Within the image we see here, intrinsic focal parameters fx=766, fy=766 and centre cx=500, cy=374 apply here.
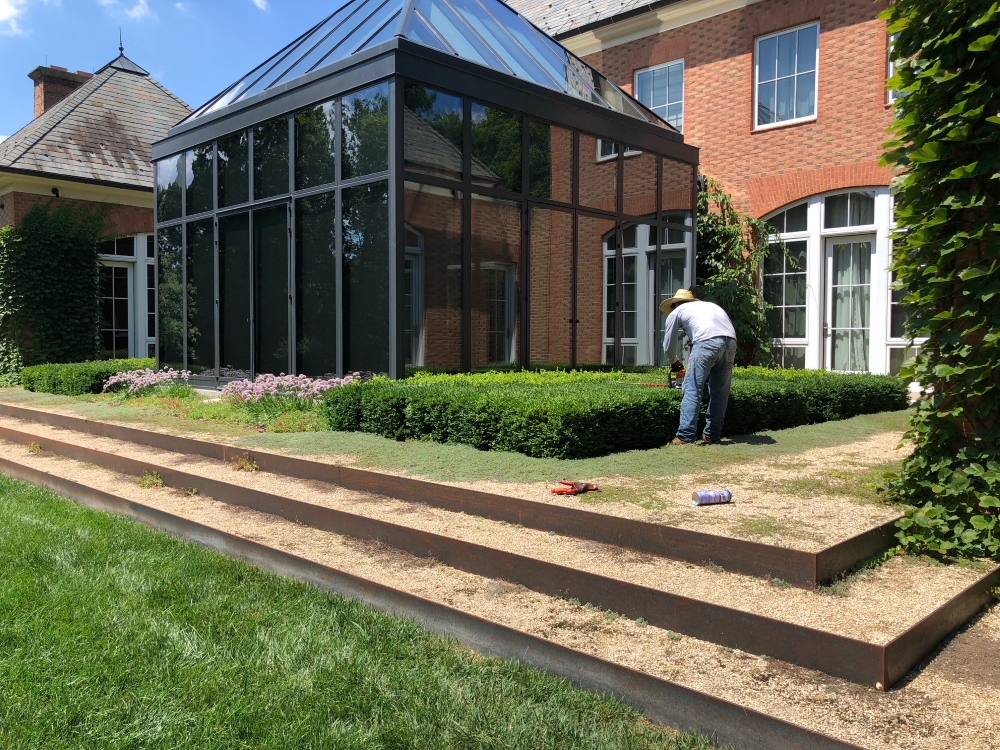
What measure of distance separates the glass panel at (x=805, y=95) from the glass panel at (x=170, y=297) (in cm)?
1096

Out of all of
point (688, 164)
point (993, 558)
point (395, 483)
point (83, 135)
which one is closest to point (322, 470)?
point (395, 483)

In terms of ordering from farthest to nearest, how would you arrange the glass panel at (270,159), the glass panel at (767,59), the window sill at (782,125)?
1. the glass panel at (767,59)
2. the window sill at (782,125)
3. the glass panel at (270,159)

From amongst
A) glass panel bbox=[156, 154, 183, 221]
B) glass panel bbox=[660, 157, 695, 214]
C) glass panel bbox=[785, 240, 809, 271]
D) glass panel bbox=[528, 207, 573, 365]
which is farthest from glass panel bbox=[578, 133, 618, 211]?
glass panel bbox=[156, 154, 183, 221]

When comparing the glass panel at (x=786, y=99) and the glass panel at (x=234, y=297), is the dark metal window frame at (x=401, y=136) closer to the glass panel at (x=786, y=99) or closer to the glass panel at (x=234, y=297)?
the glass panel at (x=234, y=297)

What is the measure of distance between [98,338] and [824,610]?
18.5 m

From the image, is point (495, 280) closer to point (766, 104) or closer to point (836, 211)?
point (836, 211)

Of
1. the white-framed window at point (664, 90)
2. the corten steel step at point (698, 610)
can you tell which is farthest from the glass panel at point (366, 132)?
the white-framed window at point (664, 90)

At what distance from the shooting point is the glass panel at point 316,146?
9984mm

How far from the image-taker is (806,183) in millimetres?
13203

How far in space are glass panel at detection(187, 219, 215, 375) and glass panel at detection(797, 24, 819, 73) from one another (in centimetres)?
1039

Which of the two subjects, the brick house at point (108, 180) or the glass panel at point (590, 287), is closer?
the glass panel at point (590, 287)

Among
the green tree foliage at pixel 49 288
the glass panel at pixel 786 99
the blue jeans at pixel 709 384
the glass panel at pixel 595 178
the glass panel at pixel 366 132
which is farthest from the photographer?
the green tree foliage at pixel 49 288

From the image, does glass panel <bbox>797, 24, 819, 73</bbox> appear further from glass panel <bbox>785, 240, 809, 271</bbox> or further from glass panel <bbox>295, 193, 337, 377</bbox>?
glass panel <bbox>295, 193, 337, 377</bbox>

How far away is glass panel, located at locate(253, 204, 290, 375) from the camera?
1088cm
